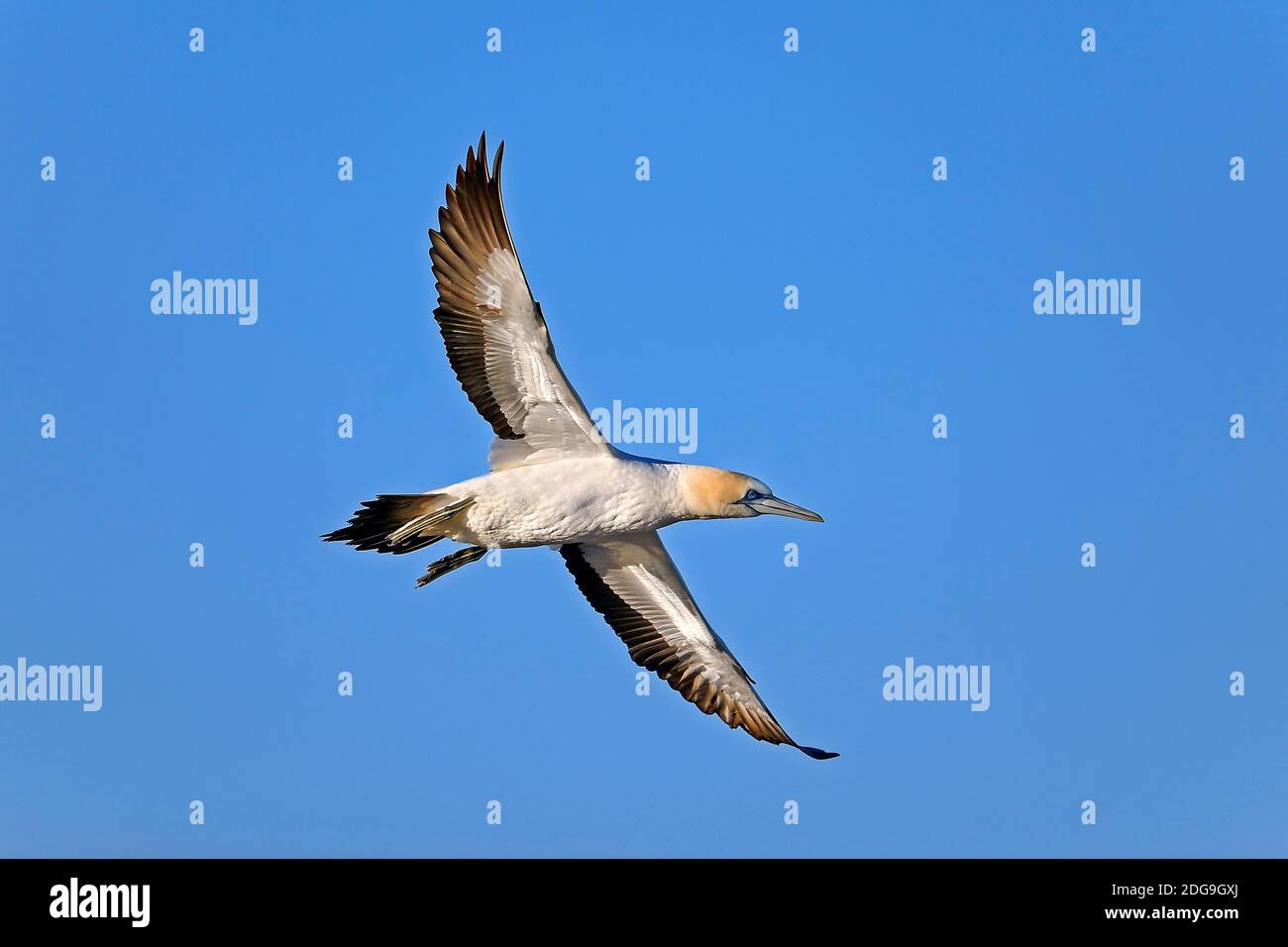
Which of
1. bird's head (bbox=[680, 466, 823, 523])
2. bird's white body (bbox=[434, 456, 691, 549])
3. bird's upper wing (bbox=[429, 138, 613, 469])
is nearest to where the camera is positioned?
bird's upper wing (bbox=[429, 138, 613, 469])

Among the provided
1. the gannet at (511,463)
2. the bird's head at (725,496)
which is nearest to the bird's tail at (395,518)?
the gannet at (511,463)

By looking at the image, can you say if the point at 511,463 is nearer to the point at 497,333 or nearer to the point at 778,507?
the point at 497,333

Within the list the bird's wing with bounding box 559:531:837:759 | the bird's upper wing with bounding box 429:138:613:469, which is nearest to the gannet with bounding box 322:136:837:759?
the bird's upper wing with bounding box 429:138:613:469

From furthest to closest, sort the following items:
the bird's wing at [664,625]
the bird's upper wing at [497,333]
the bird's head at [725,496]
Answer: the bird's wing at [664,625], the bird's head at [725,496], the bird's upper wing at [497,333]

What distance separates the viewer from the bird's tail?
51.2 feet

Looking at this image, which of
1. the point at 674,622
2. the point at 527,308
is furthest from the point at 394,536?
the point at 674,622

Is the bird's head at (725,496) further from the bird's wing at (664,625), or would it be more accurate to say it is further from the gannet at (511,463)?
the bird's wing at (664,625)

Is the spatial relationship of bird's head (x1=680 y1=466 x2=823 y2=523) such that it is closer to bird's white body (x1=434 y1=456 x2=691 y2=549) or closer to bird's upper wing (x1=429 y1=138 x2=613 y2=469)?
bird's white body (x1=434 y1=456 x2=691 y2=549)

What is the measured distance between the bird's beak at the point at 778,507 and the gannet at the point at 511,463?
0.01 m

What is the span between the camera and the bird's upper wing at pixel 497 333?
1558cm

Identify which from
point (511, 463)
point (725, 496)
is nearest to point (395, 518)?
point (511, 463)

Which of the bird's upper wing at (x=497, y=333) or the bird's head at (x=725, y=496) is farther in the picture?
the bird's head at (x=725, y=496)
